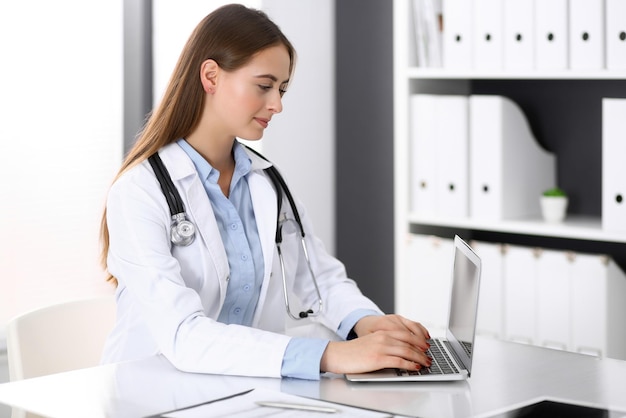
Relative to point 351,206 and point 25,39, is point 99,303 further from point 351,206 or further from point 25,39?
point 351,206

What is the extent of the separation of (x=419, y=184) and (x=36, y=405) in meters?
1.79

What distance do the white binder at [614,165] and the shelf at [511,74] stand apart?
0.25ft

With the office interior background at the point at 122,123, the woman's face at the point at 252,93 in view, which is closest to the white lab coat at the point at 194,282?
the woman's face at the point at 252,93

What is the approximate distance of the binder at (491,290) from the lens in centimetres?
287

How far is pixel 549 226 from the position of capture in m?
2.78

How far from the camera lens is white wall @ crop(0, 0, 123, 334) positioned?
2.94 metres

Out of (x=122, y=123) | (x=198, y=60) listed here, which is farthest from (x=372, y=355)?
(x=122, y=123)

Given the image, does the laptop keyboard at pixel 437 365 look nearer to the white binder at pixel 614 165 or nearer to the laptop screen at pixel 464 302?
the laptop screen at pixel 464 302

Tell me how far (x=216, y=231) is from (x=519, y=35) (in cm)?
133

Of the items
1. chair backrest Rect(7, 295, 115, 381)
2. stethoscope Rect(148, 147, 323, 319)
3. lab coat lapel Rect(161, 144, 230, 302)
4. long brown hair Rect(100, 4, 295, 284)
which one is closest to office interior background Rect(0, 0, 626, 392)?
chair backrest Rect(7, 295, 115, 381)

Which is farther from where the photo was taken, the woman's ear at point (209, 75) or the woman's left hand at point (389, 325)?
the woman's ear at point (209, 75)

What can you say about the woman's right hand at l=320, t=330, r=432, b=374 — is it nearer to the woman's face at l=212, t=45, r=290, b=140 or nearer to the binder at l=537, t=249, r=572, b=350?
the woman's face at l=212, t=45, r=290, b=140

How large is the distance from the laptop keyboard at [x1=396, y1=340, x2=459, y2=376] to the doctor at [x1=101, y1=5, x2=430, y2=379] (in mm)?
Result: 23

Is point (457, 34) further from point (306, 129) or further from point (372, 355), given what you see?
point (372, 355)
